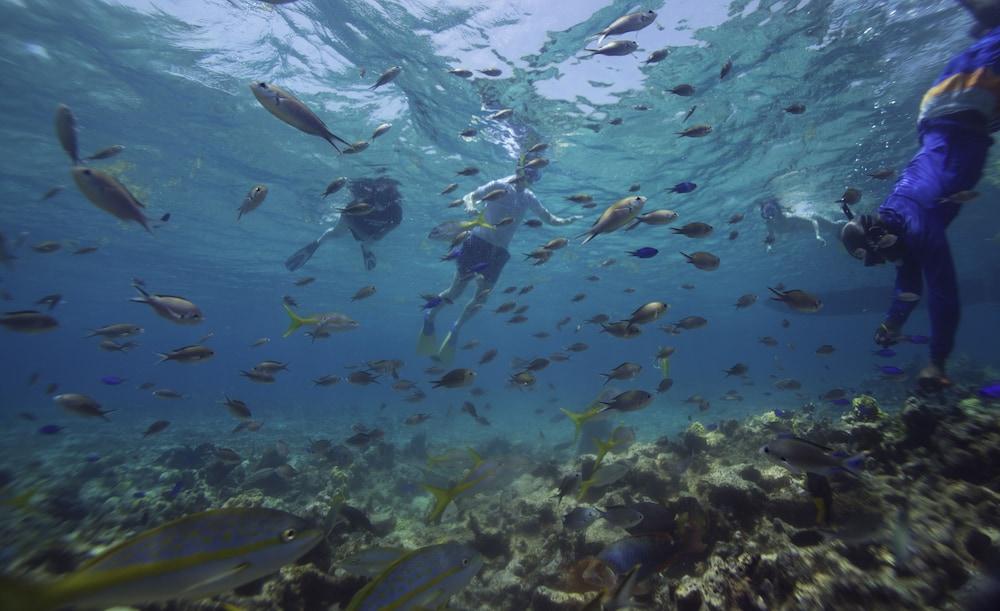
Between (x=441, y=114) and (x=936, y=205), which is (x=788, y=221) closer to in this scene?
(x=441, y=114)

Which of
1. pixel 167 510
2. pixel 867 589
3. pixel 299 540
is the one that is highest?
pixel 299 540

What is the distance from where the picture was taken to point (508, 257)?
13109mm

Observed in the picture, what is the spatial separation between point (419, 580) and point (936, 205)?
6.60 m

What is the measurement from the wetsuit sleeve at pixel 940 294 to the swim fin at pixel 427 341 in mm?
10151

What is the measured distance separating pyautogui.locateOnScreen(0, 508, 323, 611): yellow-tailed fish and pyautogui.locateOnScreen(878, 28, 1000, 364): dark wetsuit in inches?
241

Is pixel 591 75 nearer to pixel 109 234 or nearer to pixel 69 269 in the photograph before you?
pixel 109 234

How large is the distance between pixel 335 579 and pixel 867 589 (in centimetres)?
405

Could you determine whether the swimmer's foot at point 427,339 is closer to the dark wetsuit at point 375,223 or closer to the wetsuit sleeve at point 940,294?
the dark wetsuit at point 375,223

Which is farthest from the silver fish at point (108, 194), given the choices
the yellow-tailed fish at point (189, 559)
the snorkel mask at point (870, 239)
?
the snorkel mask at point (870, 239)

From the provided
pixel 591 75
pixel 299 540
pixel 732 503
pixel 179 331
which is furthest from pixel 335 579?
pixel 179 331

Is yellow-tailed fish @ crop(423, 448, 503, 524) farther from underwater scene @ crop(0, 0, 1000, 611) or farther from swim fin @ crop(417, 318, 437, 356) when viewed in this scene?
swim fin @ crop(417, 318, 437, 356)

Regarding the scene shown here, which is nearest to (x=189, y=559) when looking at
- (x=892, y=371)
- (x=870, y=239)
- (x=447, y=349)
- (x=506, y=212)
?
(x=870, y=239)

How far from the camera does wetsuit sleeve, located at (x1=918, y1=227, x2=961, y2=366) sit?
13.8 feet

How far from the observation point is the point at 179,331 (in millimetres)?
86688
